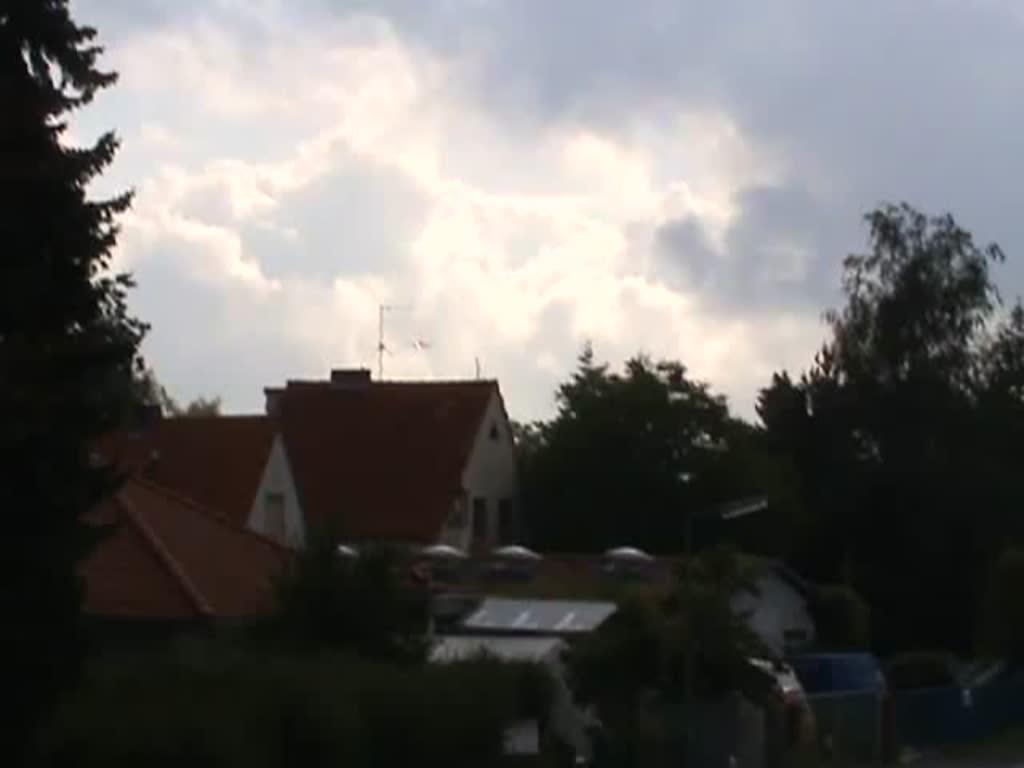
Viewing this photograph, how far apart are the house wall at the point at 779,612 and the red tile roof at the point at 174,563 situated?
64.9 ft

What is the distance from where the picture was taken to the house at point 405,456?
220ft

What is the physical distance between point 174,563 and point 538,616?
11.4 meters

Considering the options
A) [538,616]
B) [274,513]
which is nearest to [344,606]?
[538,616]

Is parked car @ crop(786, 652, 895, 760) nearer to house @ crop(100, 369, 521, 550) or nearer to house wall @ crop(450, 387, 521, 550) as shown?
house @ crop(100, 369, 521, 550)

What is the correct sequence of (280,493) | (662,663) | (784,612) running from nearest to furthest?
(662,663) → (280,493) → (784,612)

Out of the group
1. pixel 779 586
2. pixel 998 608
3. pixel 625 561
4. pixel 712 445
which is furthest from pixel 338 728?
pixel 712 445

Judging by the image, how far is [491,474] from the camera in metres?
70.4

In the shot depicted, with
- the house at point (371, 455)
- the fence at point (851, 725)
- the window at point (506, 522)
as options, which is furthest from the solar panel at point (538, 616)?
the window at point (506, 522)

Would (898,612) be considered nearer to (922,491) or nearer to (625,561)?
(922,491)

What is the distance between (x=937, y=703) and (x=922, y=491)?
20041 mm

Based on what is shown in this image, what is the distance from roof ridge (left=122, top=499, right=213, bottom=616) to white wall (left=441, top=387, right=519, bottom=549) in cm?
2643

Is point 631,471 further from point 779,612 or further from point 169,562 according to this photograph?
point 169,562

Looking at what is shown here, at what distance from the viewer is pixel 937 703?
185 feet

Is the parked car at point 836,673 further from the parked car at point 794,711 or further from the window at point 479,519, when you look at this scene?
the window at point 479,519
